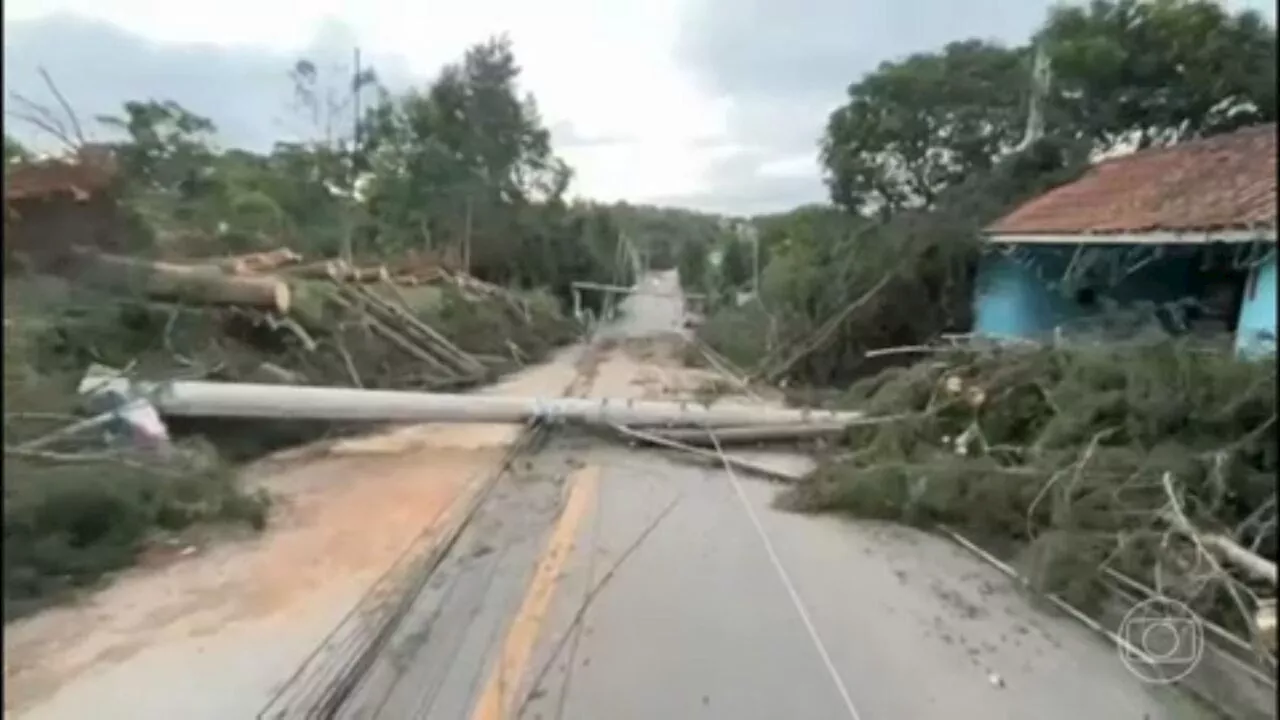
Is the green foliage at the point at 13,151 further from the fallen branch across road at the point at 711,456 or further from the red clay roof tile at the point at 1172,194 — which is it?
the fallen branch across road at the point at 711,456

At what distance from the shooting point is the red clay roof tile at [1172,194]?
1650mm

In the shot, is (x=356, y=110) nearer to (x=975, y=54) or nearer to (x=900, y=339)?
(x=900, y=339)

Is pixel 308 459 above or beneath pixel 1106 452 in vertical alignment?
beneath

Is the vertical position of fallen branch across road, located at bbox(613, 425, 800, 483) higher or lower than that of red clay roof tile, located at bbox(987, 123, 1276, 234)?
lower

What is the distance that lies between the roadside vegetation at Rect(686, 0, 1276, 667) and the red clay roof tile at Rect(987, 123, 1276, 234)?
8 centimetres

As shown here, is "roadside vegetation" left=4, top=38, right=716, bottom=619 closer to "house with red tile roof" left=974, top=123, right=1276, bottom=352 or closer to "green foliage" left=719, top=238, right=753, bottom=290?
"green foliage" left=719, top=238, right=753, bottom=290

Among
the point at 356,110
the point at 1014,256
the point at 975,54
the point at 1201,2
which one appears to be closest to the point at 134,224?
the point at 975,54

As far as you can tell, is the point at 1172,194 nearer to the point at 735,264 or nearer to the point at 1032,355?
the point at 1032,355

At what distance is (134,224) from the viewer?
3.78 metres

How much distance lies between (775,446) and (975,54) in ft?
14.8

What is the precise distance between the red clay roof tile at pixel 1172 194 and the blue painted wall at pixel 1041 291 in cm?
16

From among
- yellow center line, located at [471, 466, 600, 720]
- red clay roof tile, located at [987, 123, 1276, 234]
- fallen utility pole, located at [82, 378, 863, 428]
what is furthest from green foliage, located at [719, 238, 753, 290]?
yellow center line, located at [471, 466, 600, 720]

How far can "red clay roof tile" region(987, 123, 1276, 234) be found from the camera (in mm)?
1650

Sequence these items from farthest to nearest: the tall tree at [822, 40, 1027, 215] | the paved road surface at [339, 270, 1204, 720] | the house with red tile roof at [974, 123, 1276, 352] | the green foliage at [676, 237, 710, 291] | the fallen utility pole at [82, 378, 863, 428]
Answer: the green foliage at [676, 237, 710, 291] → the fallen utility pole at [82, 378, 863, 428] → the tall tree at [822, 40, 1027, 215] → the paved road surface at [339, 270, 1204, 720] → the house with red tile roof at [974, 123, 1276, 352]
